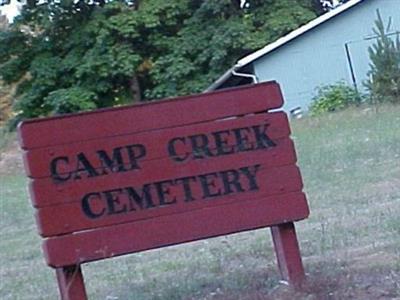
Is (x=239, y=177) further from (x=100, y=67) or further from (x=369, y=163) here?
(x=100, y=67)

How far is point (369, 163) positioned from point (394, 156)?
50 cm

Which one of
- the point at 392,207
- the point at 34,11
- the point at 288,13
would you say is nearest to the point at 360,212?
the point at 392,207

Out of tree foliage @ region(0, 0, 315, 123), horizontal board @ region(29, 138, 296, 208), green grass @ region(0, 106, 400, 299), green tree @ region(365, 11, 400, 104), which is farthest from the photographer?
tree foliage @ region(0, 0, 315, 123)

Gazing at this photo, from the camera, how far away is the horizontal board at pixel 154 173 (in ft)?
20.4

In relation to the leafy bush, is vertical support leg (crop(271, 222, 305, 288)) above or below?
below

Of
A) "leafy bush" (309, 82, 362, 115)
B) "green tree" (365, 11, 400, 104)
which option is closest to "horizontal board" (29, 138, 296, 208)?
"green tree" (365, 11, 400, 104)

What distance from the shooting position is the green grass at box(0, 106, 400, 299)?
22.0 feet

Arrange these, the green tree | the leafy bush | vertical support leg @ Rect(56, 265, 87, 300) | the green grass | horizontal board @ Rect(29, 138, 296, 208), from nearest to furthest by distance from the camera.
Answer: horizontal board @ Rect(29, 138, 296, 208) → vertical support leg @ Rect(56, 265, 87, 300) → the green grass → the green tree → the leafy bush

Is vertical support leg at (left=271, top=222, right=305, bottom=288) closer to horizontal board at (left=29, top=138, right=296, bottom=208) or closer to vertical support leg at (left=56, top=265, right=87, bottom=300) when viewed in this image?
horizontal board at (left=29, top=138, right=296, bottom=208)

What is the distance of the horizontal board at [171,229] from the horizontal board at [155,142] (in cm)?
35

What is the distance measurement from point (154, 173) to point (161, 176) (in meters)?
0.04

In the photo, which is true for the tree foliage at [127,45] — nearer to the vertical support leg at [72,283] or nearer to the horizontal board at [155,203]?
the horizontal board at [155,203]

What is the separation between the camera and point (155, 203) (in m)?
6.41

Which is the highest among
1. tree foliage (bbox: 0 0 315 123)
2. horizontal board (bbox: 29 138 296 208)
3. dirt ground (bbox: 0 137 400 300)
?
tree foliage (bbox: 0 0 315 123)
